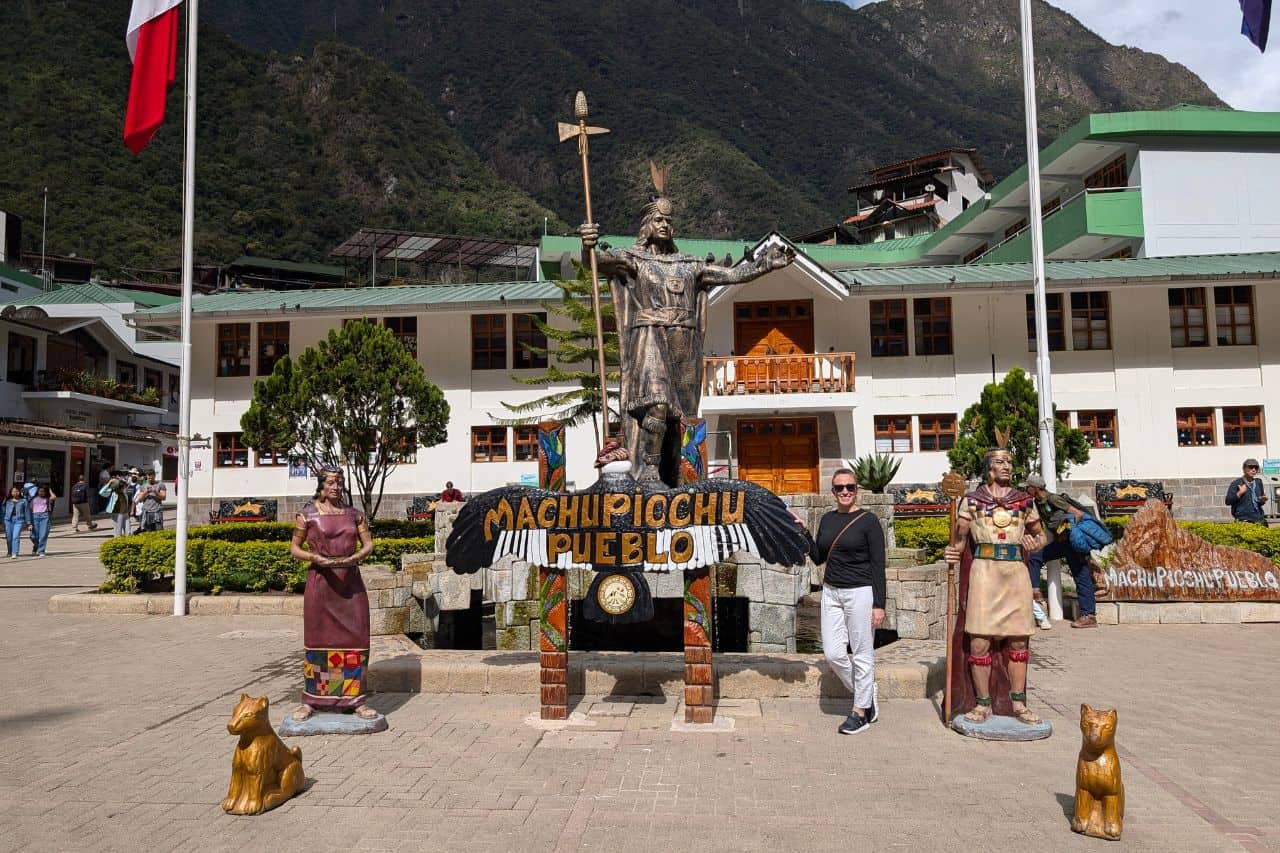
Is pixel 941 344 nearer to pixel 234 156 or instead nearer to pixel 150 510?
pixel 150 510

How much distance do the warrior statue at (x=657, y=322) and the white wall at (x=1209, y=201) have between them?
72.7 ft

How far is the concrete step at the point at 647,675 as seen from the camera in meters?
6.82

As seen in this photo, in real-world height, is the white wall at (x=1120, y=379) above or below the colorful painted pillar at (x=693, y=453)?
above

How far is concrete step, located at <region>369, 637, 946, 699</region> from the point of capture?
6816mm

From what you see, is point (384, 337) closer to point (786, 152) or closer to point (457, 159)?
point (457, 159)

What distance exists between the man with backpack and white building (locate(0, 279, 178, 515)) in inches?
1146

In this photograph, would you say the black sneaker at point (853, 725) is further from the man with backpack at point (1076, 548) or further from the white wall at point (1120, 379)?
the white wall at point (1120, 379)

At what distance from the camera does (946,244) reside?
115 feet

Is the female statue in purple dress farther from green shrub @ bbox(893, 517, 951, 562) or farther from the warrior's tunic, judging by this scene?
green shrub @ bbox(893, 517, 951, 562)

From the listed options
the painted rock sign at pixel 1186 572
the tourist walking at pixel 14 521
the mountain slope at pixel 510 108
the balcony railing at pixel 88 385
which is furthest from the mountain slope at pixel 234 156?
the painted rock sign at pixel 1186 572

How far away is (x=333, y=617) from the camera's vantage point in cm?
605

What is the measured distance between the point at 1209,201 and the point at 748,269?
23.9 m

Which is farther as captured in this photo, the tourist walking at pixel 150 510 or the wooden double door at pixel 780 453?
the wooden double door at pixel 780 453

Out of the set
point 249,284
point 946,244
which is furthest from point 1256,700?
point 249,284
